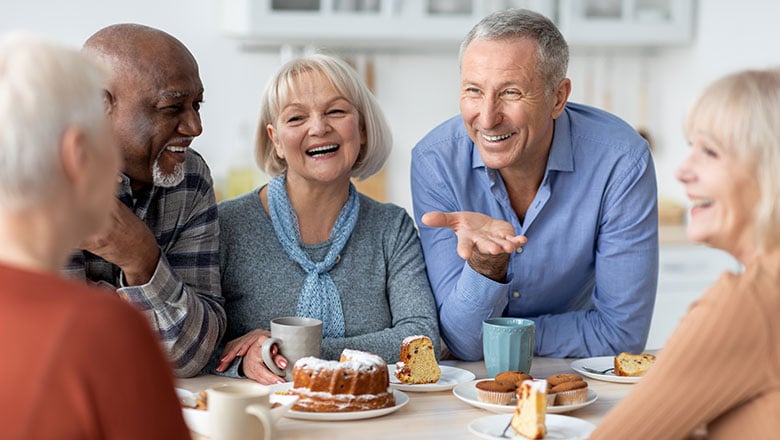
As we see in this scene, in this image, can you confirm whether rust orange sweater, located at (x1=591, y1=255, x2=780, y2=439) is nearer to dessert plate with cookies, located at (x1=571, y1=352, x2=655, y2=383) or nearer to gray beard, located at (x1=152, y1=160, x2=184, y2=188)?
dessert plate with cookies, located at (x1=571, y1=352, x2=655, y2=383)

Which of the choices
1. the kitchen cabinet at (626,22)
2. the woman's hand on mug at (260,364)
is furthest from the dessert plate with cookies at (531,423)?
the kitchen cabinet at (626,22)

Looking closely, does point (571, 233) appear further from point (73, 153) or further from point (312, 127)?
point (73, 153)

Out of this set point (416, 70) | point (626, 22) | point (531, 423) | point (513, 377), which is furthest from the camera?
point (416, 70)

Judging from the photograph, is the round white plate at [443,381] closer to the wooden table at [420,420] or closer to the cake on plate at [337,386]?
the wooden table at [420,420]

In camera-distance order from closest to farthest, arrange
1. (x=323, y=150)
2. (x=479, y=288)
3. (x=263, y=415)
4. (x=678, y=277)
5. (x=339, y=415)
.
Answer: (x=263, y=415), (x=339, y=415), (x=479, y=288), (x=323, y=150), (x=678, y=277)

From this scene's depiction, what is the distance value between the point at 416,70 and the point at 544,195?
2292 mm

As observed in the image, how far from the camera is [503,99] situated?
7.88 ft

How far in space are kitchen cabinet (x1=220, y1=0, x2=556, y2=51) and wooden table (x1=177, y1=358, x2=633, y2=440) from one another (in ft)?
7.71

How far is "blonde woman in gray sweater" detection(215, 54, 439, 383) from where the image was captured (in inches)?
89.2

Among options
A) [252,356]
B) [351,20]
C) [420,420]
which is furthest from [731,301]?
[351,20]

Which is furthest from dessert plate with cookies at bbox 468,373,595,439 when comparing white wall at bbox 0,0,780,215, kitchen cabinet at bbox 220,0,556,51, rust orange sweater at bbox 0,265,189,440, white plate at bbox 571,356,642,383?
white wall at bbox 0,0,780,215

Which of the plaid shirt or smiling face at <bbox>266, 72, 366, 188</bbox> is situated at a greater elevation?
smiling face at <bbox>266, 72, 366, 188</bbox>

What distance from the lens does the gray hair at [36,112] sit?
40.1 inches

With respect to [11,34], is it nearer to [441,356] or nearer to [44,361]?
[44,361]
